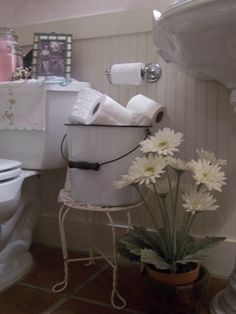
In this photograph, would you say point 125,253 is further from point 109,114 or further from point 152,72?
point 152,72

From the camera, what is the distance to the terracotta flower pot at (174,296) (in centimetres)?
87

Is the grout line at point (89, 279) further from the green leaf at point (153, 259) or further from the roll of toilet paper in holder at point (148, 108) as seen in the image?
the roll of toilet paper in holder at point (148, 108)

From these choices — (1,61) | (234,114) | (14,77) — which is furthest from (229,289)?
(1,61)

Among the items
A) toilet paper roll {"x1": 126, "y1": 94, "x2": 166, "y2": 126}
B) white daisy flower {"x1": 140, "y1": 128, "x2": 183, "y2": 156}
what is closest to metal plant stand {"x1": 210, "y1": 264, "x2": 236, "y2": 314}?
white daisy flower {"x1": 140, "y1": 128, "x2": 183, "y2": 156}

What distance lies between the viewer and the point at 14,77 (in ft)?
4.74

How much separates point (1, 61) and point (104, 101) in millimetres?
678

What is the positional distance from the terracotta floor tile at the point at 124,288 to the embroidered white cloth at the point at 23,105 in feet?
2.03

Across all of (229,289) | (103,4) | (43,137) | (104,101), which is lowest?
(229,289)

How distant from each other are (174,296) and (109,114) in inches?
22.5

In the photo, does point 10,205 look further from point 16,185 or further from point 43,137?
point 43,137

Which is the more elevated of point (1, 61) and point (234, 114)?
point (1, 61)

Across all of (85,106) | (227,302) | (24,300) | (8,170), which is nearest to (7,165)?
(8,170)

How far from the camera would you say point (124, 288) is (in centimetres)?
119

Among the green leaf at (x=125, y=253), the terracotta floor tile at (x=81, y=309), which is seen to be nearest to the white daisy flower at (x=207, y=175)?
the green leaf at (x=125, y=253)
